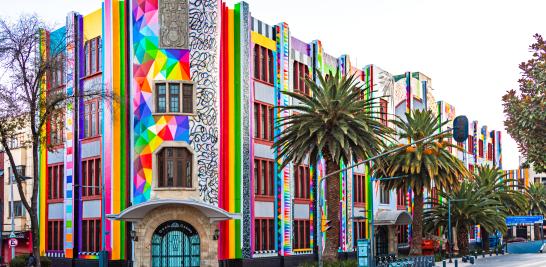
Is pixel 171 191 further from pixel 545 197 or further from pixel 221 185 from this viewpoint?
pixel 545 197

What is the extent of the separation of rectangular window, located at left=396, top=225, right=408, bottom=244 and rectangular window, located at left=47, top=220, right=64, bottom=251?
110 ft

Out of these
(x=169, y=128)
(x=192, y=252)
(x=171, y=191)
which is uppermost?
(x=169, y=128)

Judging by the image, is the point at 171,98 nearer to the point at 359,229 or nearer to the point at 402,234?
the point at 359,229

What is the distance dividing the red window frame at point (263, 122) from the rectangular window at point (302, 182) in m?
4.16

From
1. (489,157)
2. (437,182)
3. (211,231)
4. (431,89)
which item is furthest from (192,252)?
(489,157)

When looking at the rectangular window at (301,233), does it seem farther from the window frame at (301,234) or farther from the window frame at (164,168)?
the window frame at (164,168)

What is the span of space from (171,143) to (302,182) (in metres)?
14.6

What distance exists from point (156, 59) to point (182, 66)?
165 centimetres

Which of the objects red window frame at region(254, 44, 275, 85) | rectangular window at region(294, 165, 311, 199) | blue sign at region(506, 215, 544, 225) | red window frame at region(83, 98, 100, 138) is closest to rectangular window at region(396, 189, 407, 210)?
Answer: blue sign at region(506, 215, 544, 225)

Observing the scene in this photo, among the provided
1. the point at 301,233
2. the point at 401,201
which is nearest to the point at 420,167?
the point at 301,233

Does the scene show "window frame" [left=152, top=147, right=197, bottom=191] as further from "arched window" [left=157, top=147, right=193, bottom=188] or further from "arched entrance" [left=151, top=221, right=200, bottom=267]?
"arched entrance" [left=151, top=221, right=200, bottom=267]

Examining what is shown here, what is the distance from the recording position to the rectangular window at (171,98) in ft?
158

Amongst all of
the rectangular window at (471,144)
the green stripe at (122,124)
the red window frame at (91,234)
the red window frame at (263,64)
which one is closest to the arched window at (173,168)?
the green stripe at (122,124)

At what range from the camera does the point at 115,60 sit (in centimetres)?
4984
